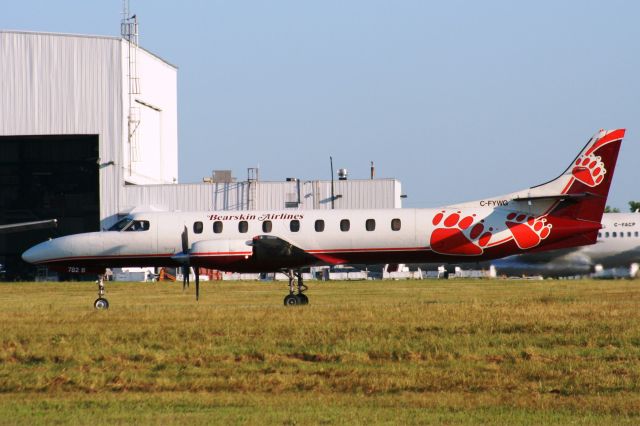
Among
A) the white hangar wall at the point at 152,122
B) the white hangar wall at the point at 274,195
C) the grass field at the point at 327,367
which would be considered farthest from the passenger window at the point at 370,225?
the white hangar wall at the point at 274,195

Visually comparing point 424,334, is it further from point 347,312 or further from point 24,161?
point 24,161

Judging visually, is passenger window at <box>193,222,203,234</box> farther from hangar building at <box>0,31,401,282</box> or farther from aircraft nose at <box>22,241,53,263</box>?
hangar building at <box>0,31,401,282</box>

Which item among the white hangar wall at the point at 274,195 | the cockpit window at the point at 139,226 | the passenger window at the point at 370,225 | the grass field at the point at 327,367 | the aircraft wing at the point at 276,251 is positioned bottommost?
the grass field at the point at 327,367

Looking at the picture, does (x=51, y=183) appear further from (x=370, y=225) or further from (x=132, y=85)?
(x=370, y=225)

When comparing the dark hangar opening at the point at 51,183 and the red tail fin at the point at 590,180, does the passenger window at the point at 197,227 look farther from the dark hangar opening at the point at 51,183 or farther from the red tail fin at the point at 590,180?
the dark hangar opening at the point at 51,183

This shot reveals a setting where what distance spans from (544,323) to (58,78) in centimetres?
5997

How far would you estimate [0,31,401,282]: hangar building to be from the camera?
79.4 m

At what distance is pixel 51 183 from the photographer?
84750 millimetres

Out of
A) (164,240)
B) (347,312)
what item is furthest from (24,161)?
(347,312)

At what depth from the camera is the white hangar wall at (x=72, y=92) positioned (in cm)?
7925

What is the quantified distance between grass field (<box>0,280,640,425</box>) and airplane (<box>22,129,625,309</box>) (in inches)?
237

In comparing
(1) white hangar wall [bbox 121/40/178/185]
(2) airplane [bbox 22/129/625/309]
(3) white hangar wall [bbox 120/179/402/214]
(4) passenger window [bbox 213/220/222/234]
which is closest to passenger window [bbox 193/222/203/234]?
(2) airplane [bbox 22/129/625/309]

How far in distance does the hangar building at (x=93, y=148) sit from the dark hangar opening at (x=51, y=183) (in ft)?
0.25

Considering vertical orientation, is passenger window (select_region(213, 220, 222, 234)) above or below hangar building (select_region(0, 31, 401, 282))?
below
